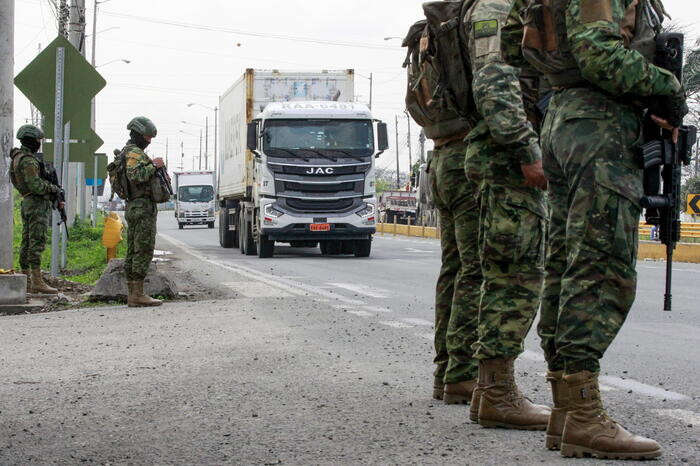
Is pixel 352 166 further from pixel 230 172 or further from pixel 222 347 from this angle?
pixel 222 347

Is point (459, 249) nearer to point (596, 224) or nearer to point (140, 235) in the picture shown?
point (596, 224)

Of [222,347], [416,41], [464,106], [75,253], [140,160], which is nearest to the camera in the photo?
[464,106]

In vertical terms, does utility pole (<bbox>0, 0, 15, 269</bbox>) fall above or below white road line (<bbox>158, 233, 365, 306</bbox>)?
above

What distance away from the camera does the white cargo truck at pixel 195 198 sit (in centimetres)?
6131

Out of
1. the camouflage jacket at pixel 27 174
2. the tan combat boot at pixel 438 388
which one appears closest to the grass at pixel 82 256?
the camouflage jacket at pixel 27 174

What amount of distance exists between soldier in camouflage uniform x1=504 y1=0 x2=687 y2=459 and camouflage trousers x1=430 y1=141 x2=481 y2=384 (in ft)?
3.37

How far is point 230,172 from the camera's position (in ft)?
94.7

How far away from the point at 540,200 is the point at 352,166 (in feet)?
56.9

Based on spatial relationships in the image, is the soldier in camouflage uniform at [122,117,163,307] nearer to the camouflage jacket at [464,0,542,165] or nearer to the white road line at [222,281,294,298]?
the white road line at [222,281,294,298]

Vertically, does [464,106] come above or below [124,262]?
above

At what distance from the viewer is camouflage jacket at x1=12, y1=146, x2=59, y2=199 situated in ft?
41.7

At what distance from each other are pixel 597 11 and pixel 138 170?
7.54m

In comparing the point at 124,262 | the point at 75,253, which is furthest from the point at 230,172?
the point at 124,262

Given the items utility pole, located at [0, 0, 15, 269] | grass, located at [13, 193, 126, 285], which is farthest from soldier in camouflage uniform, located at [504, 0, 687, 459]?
grass, located at [13, 193, 126, 285]
